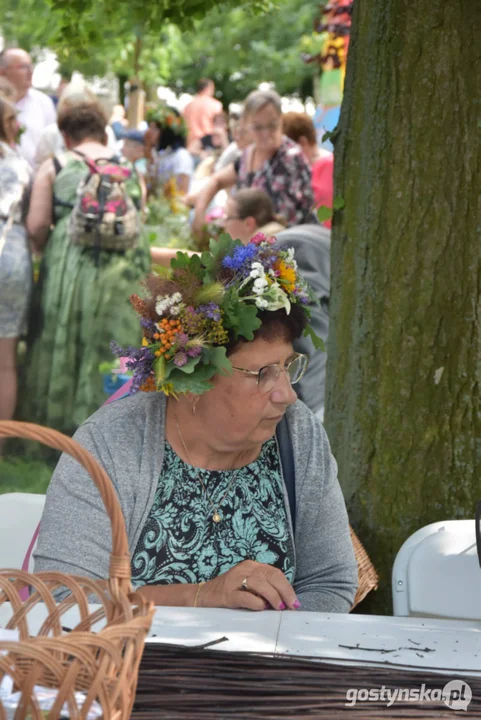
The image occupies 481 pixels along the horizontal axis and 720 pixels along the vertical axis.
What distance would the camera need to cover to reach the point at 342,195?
3180 millimetres

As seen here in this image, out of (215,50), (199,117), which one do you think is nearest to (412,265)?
(199,117)

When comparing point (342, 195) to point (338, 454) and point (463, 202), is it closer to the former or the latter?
point (463, 202)

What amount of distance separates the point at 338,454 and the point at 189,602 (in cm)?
114

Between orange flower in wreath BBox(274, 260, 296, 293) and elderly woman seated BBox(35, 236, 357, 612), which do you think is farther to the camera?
orange flower in wreath BBox(274, 260, 296, 293)

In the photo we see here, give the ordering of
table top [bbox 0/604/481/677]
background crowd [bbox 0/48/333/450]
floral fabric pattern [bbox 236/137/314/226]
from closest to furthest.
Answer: table top [bbox 0/604/481/677] < background crowd [bbox 0/48/333/450] < floral fabric pattern [bbox 236/137/314/226]

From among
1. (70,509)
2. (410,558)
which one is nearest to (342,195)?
(410,558)

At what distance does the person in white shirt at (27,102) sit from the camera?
7.62m

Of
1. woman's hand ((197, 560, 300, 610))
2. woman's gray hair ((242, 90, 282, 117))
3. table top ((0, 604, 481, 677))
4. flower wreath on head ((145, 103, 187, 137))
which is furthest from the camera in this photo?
flower wreath on head ((145, 103, 187, 137))

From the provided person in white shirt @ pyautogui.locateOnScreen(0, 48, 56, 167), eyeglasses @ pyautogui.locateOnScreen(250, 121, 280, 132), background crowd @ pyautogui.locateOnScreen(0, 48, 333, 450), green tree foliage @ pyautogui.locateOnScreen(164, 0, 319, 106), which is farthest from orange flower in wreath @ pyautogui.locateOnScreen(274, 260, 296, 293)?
green tree foliage @ pyautogui.locateOnScreen(164, 0, 319, 106)

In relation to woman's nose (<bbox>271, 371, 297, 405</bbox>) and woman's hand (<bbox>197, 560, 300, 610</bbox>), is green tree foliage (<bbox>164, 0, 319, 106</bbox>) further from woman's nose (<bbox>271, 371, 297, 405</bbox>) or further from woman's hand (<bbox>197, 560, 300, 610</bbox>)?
woman's hand (<bbox>197, 560, 300, 610</bbox>)

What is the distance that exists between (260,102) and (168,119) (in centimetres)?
606

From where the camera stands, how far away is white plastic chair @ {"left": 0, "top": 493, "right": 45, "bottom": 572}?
253 cm

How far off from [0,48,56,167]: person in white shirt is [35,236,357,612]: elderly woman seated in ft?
17.8

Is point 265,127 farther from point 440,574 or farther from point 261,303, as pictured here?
point 440,574
